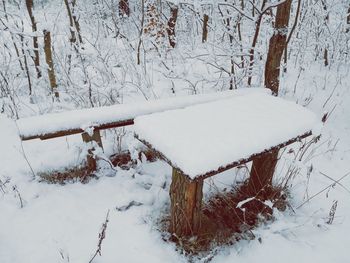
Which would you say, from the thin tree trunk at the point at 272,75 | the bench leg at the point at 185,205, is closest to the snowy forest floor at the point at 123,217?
the bench leg at the point at 185,205

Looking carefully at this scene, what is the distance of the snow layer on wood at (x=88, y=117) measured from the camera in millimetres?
2066

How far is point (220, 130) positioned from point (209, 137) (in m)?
0.12

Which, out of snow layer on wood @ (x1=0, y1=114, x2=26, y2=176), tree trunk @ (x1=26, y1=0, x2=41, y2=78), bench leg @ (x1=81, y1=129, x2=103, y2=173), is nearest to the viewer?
bench leg @ (x1=81, y1=129, x2=103, y2=173)

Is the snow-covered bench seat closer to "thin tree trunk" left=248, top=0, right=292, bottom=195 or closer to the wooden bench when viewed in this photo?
"thin tree trunk" left=248, top=0, right=292, bottom=195

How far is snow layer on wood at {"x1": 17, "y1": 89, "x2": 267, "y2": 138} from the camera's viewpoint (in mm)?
2066

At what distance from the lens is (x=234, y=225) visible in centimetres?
222

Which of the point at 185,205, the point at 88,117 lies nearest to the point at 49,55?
the point at 88,117

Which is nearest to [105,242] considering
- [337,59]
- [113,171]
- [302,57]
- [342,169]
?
[113,171]

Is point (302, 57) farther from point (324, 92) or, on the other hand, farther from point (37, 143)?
point (37, 143)

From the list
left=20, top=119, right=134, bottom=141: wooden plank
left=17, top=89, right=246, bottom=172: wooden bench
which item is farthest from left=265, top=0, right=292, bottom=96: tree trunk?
left=20, top=119, right=134, bottom=141: wooden plank

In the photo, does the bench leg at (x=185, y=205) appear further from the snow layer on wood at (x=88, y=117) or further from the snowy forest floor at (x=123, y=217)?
the snow layer on wood at (x=88, y=117)

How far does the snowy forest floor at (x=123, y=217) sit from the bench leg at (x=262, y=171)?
0.76ft

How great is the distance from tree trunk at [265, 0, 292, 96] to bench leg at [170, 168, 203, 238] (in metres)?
1.90

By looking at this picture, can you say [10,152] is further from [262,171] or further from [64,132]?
[262,171]
